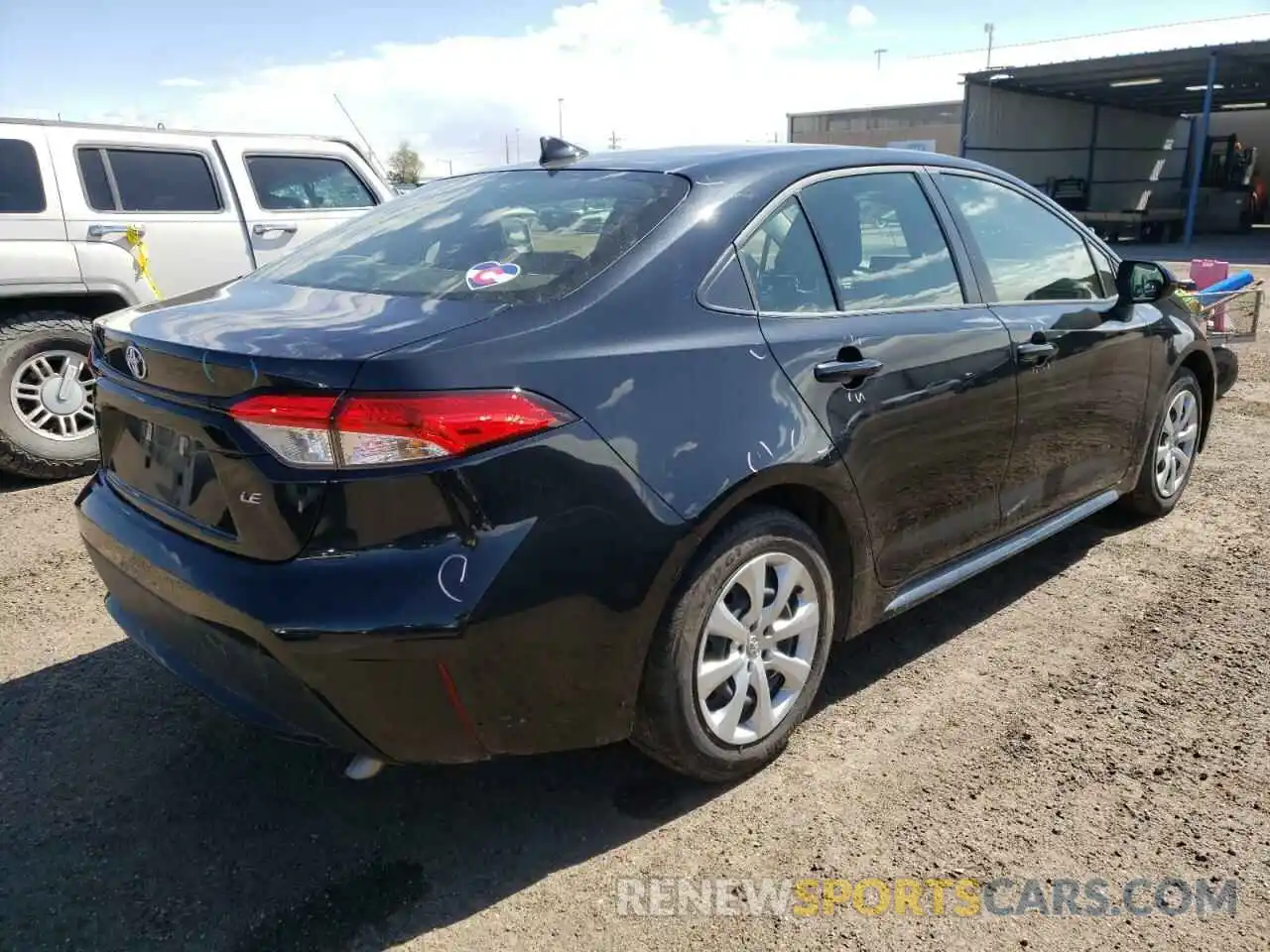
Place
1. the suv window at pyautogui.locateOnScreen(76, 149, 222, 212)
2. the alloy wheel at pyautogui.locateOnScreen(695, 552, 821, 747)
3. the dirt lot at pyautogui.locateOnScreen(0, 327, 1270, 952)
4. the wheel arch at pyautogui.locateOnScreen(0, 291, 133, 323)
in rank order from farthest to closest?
the suv window at pyautogui.locateOnScreen(76, 149, 222, 212), the wheel arch at pyautogui.locateOnScreen(0, 291, 133, 323), the alloy wheel at pyautogui.locateOnScreen(695, 552, 821, 747), the dirt lot at pyautogui.locateOnScreen(0, 327, 1270, 952)

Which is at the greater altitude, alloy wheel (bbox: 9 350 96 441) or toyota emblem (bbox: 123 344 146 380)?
toyota emblem (bbox: 123 344 146 380)

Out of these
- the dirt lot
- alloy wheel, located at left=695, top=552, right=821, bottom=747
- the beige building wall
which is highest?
the beige building wall

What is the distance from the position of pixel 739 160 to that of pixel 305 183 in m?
5.00

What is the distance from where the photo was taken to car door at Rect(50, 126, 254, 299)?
5695 millimetres

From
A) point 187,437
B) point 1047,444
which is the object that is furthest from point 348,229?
point 1047,444

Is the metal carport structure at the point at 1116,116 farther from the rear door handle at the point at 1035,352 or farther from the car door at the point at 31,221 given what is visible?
the car door at the point at 31,221

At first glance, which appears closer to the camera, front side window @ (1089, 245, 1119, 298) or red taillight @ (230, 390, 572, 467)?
red taillight @ (230, 390, 572, 467)

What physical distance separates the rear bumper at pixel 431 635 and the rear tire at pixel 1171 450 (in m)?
3.12

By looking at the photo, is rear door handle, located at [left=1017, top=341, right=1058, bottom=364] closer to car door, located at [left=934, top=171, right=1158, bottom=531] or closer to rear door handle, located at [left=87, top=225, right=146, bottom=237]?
car door, located at [left=934, top=171, right=1158, bottom=531]

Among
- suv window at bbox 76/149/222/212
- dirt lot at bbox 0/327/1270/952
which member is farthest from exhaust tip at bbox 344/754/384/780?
suv window at bbox 76/149/222/212

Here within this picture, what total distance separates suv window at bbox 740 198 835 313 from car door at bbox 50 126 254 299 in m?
4.31

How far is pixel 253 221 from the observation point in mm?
6512

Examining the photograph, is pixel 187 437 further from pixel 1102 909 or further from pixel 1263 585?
pixel 1263 585

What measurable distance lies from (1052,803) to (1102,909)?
385mm
